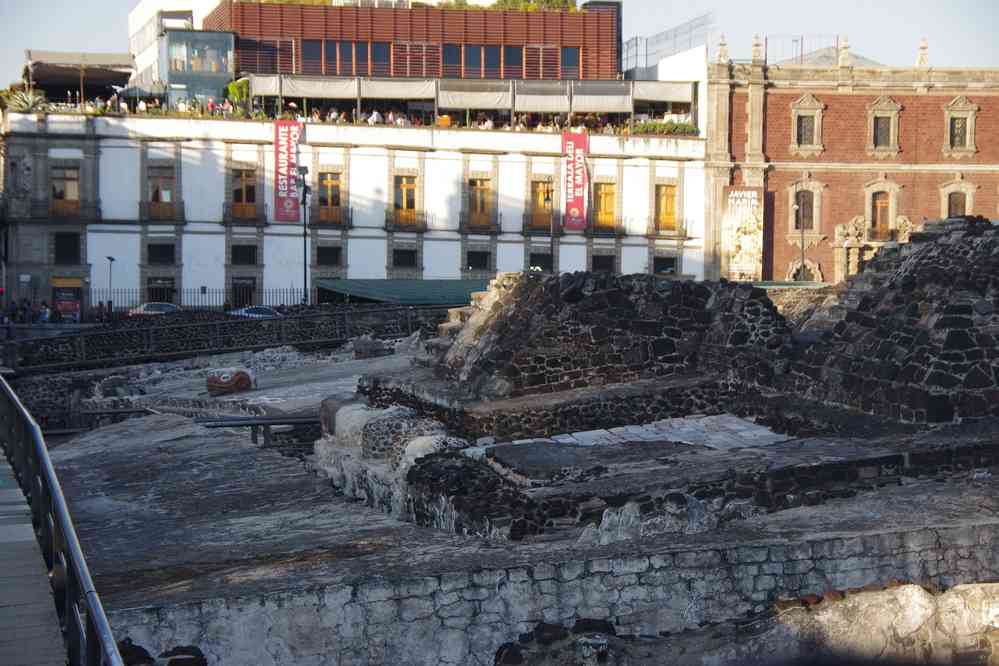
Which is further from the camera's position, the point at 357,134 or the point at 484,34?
the point at 484,34

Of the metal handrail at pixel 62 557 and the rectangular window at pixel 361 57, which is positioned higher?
the rectangular window at pixel 361 57

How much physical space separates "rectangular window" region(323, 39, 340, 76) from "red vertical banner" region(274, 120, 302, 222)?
4.76m

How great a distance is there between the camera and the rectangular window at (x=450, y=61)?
160 feet

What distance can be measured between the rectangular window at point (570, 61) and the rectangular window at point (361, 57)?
7038 millimetres

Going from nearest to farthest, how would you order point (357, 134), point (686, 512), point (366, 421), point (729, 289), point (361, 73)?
1. point (686, 512)
2. point (366, 421)
3. point (729, 289)
4. point (357, 134)
5. point (361, 73)

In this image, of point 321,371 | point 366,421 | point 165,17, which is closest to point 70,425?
point 321,371

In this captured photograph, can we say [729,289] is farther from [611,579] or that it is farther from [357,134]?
[357,134]

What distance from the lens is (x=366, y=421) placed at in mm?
16203

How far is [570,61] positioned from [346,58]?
313 inches

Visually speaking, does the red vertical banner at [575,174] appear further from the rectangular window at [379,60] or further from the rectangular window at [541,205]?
the rectangular window at [379,60]

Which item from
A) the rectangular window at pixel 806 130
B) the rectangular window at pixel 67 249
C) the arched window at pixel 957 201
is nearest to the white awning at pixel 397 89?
the rectangular window at pixel 67 249

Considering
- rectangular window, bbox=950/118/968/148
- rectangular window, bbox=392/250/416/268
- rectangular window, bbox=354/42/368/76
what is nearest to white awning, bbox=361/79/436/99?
rectangular window, bbox=354/42/368/76

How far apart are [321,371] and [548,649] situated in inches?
632

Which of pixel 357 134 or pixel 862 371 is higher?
→ pixel 357 134
